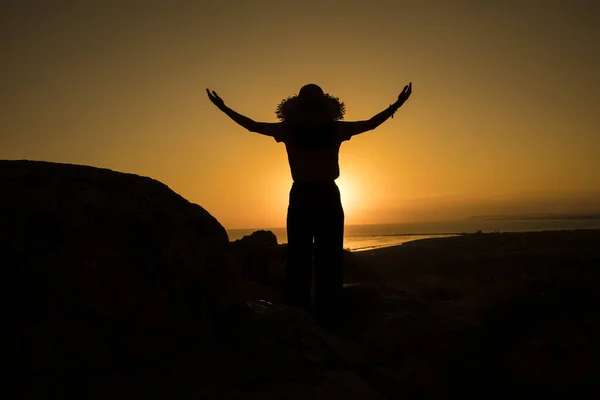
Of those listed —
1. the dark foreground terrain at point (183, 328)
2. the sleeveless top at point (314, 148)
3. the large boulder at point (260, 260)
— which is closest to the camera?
the dark foreground terrain at point (183, 328)

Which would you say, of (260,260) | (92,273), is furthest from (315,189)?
(260,260)

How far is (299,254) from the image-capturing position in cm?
511

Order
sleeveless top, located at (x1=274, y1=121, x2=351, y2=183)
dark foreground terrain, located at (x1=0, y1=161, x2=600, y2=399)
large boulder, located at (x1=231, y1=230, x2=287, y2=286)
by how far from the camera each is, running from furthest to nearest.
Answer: large boulder, located at (x1=231, y1=230, x2=287, y2=286) → sleeveless top, located at (x1=274, y1=121, x2=351, y2=183) → dark foreground terrain, located at (x1=0, y1=161, x2=600, y2=399)

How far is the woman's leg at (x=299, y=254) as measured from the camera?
508 cm

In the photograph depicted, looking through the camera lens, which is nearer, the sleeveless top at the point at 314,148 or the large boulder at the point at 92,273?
the large boulder at the point at 92,273

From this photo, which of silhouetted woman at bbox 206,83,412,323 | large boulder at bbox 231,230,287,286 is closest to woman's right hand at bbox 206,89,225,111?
silhouetted woman at bbox 206,83,412,323

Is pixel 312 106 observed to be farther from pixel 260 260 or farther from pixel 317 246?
pixel 260 260

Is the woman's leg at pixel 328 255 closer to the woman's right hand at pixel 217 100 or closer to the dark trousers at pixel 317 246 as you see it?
the dark trousers at pixel 317 246

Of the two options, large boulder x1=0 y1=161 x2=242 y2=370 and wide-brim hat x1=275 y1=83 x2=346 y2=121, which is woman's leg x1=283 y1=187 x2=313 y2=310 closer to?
wide-brim hat x1=275 y1=83 x2=346 y2=121

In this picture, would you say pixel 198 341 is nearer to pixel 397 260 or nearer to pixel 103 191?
pixel 103 191

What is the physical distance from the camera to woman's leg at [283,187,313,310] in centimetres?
508

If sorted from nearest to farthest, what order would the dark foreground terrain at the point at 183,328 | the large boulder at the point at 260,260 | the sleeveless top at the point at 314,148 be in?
the dark foreground terrain at the point at 183,328 → the sleeveless top at the point at 314,148 → the large boulder at the point at 260,260

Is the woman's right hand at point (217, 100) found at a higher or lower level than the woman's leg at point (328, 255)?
higher

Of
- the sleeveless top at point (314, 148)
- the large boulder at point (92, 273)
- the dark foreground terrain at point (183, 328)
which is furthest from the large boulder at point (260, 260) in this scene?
the large boulder at point (92, 273)
